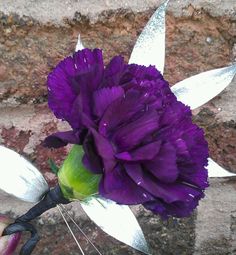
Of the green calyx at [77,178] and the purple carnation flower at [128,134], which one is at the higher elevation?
the purple carnation flower at [128,134]

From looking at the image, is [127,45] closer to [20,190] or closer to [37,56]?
[37,56]

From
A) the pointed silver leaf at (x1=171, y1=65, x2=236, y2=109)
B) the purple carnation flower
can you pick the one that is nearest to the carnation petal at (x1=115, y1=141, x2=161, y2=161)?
the purple carnation flower

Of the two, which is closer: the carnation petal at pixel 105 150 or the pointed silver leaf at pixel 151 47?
the carnation petal at pixel 105 150

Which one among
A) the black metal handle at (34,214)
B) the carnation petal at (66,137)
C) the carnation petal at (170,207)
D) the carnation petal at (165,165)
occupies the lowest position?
the black metal handle at (34,214)

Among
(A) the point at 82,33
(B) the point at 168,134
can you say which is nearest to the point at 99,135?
(B) the point at 168,134

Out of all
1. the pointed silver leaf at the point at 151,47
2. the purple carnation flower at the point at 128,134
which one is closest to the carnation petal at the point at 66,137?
the purple carnation flower at the point at 128,134

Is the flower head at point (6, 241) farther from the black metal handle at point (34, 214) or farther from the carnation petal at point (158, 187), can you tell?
the carnation petal at point (158, 187)

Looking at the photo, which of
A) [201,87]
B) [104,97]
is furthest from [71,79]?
[201,87]
